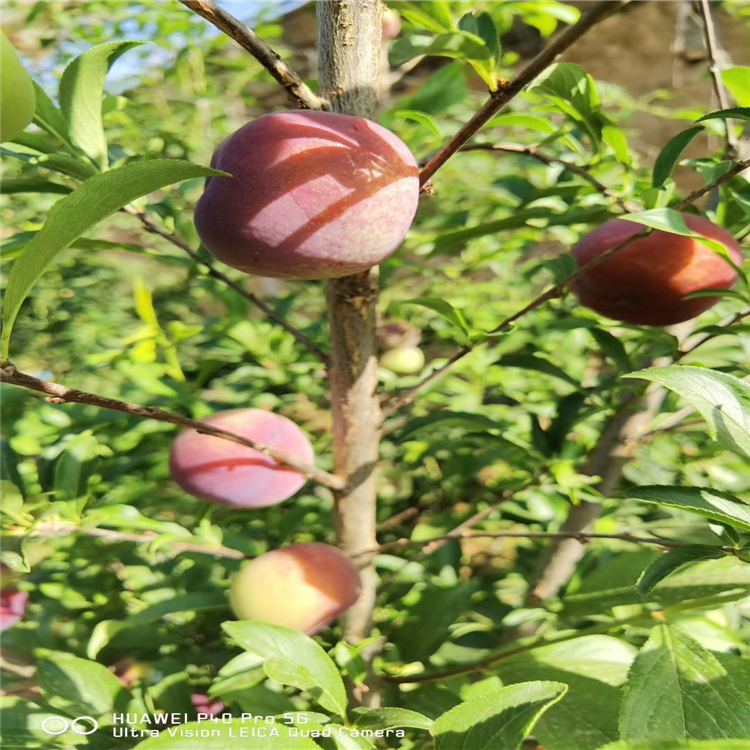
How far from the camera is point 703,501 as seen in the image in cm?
40

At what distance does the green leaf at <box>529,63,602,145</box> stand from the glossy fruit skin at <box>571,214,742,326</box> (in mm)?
106

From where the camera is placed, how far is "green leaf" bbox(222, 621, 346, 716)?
0.46m

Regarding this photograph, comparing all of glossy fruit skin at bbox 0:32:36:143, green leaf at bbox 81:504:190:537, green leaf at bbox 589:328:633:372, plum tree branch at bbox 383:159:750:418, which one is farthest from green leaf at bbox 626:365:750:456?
green leaf at bbox 81:504:190:537

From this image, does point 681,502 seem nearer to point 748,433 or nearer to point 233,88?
point 748,433

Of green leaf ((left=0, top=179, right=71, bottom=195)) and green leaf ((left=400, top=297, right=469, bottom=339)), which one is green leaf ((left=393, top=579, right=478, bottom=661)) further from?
green leaf ((left=0, top=179, right=71, bottom=195))

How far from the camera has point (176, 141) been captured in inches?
40.0

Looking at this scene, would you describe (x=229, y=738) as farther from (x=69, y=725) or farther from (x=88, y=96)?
(x=88, y=96)

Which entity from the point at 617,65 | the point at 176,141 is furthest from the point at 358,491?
the point at 617,65

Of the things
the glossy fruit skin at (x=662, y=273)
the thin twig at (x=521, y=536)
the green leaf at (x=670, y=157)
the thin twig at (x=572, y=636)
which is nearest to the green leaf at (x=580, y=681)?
the thin twig at (x=572, y=636)

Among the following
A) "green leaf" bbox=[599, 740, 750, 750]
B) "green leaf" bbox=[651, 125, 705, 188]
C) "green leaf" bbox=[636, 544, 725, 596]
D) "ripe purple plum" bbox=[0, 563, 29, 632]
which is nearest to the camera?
"green leaf" bbox=[599, 740, 750, 750]

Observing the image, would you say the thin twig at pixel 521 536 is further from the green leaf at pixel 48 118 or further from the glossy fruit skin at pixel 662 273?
the green leaf at pixel 48 118

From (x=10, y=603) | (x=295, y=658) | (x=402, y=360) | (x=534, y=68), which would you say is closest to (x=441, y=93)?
(x=534, y=68)

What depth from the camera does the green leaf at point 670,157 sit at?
1.72 feet

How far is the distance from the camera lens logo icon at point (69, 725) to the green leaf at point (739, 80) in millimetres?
888
